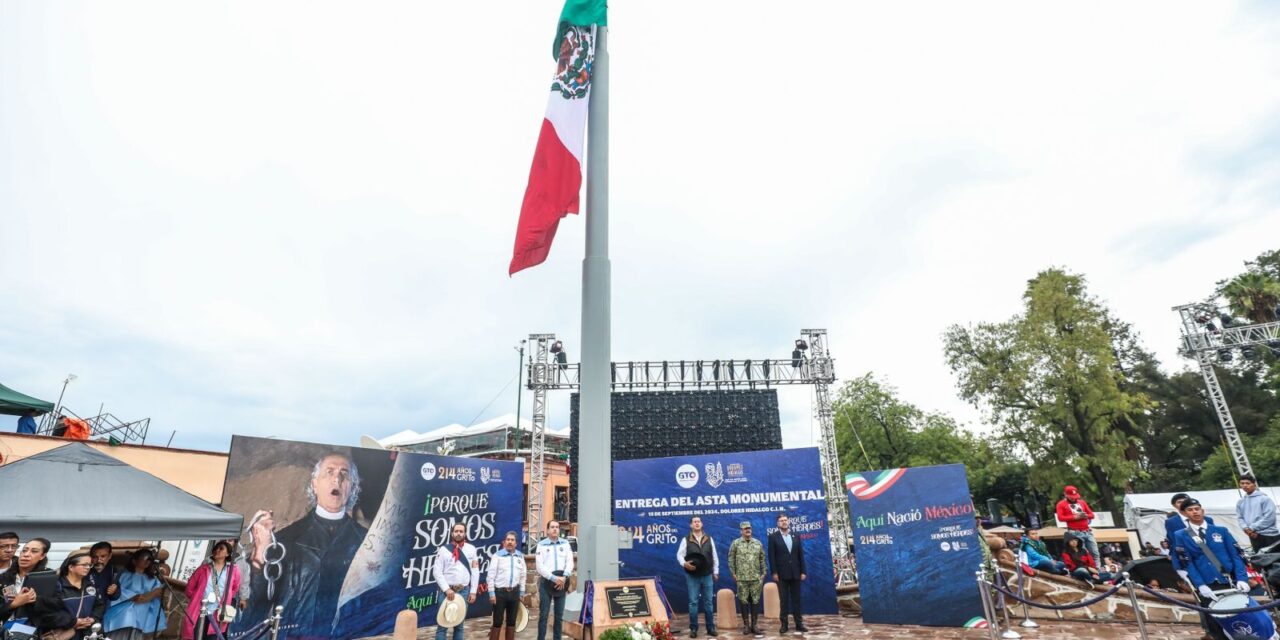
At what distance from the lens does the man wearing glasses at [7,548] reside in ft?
14.5

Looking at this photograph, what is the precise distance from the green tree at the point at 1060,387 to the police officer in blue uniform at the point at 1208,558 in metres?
17.4

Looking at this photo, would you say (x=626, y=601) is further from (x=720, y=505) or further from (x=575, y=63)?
(x=575, y=63)

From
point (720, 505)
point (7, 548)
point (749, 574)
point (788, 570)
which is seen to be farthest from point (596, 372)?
point (720, 505)

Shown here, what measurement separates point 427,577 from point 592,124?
25.3ft

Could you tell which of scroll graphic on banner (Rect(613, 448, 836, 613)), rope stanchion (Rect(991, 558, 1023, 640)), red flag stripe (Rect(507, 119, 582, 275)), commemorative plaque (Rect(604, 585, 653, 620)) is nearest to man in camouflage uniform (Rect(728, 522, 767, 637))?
scroll graphic on banner (Rect(613, 448, 836, 613))

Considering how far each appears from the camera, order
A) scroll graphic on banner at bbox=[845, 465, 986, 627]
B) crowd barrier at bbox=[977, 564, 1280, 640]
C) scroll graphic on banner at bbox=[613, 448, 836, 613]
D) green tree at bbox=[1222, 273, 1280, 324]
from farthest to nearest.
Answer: green tree at bbox=[1222, 273, 1280, 324]
scroll graphic on banner at bbox=[613, 448, 836, 613]
scroll graphic on banner at bbox=[845, 465, 986, 627]
crowd barrier at bbox=[977, 564, 1280, 640]

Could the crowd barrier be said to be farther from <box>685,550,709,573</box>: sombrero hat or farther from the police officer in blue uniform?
<box>685,550,709,573</box>: sombrero hat

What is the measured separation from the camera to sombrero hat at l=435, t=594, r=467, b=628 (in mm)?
7020

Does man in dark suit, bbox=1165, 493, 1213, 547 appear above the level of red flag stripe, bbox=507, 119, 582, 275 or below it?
below

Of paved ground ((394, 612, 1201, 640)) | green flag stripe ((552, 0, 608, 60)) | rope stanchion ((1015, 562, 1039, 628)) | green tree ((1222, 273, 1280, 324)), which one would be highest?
green tree ((1222, 273, 1280, 324))

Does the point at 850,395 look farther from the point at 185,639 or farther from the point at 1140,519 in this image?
the point at 185,639

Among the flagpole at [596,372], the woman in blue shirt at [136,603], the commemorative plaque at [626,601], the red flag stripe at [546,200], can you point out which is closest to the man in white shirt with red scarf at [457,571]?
the flagpole at [596,372]

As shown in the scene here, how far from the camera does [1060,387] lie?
21.5 m

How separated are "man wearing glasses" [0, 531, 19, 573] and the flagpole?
15.0 feet
